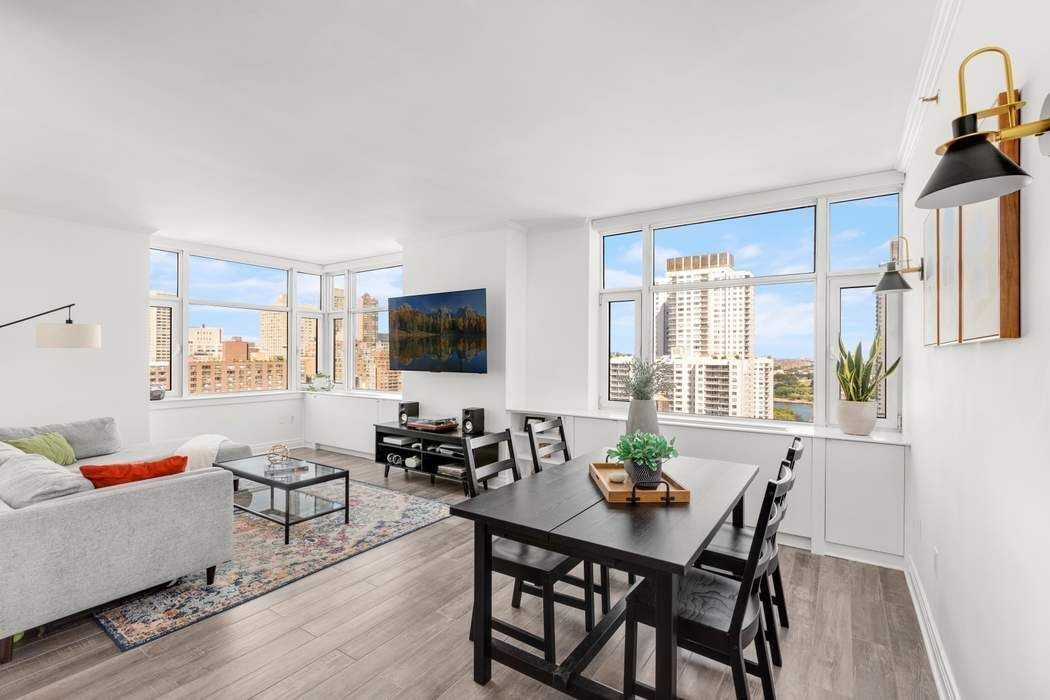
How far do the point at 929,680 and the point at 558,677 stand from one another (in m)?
1.66

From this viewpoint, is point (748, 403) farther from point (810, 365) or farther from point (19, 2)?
point (19, 2)

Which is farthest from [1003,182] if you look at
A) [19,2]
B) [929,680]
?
[19,2]

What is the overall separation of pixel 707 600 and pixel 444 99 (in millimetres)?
2696

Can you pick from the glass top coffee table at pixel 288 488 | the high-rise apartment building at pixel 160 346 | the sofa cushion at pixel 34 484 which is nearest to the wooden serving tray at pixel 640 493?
the glass top coffee table at pixel 288 488

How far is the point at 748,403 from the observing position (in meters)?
4.38

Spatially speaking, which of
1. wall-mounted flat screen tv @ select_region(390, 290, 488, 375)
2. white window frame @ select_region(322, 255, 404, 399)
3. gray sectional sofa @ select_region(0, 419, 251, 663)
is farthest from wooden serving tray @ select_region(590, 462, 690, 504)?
white window frame @ select_region(322, 255, 404, 399)

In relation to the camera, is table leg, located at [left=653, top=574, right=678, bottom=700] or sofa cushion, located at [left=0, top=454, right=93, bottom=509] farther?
sofa cushion, located at [left=0, top=454, right=93, bottom=509]

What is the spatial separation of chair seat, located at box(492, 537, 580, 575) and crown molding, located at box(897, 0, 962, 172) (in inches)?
105

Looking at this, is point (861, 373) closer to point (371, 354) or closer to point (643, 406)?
point (643, 406)

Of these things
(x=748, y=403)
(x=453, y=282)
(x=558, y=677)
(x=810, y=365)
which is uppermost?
(x=453, y=282)

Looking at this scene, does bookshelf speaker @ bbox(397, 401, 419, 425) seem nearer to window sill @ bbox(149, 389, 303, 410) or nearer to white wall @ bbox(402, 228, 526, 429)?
white wall @ bbox(402, 228, 526, 429)

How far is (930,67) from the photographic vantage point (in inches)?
91.4

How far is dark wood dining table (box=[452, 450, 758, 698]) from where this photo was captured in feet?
5.45

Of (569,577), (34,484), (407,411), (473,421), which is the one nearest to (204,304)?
(407,411)
